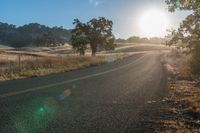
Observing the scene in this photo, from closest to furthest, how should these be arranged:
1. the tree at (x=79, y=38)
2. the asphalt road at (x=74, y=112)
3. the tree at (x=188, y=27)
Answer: the asphalt road at (x=74, y=112) < the tree at (x=188, y=27) < the tree at (x=79, y=38)

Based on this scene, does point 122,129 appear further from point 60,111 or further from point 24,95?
point 24,95

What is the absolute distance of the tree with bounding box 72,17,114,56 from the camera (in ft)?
275

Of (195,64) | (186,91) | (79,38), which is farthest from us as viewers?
(79,38)

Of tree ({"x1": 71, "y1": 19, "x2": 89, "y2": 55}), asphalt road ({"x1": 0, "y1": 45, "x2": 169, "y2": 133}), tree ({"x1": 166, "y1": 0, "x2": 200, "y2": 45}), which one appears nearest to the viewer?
asphalt road ({"x1": 0, "y1": 45, "x2": 169, "y2": 133})

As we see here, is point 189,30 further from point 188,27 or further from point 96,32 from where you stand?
point 96,32

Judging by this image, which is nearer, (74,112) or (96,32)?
(74,112)

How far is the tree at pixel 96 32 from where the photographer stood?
275 ft

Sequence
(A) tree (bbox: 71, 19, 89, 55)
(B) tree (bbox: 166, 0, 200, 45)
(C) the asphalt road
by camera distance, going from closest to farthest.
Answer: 1. (C) the asphalt road
2. (B) tree (bbox: 166, 0, 200, 45)
3. (A) tree (bbox: 71, 19, 89, 55)

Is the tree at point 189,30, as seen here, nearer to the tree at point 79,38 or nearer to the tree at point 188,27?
the tree at point 188,27

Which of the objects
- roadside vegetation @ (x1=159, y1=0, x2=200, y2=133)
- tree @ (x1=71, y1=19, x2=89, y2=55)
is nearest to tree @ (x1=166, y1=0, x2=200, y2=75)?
roadside vegetation @ (x1=159, y1=0, x2=200, y2=133)

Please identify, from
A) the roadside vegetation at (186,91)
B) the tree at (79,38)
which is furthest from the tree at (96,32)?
the roadside vegetation at (186,91)

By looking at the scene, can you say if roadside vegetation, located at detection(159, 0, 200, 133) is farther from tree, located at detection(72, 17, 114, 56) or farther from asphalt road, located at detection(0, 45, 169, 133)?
tree, located at detection(72, 17, 114, 56)

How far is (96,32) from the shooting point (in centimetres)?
Answer: 8419

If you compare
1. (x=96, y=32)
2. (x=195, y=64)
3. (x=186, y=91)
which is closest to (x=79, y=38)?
(x=96, y=32)
